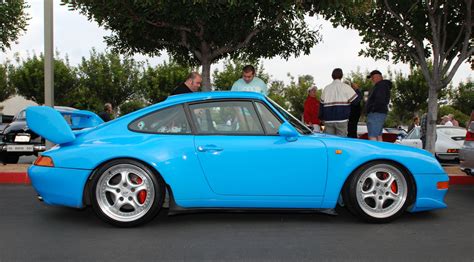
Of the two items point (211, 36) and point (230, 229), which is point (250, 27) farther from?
point (230, 229)

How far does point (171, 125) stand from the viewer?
5199 mm

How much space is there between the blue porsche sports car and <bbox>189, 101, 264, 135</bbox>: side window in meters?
0.01

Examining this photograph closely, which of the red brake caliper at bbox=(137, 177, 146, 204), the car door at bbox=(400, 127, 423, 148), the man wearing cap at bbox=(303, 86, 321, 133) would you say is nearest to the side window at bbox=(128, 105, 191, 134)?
the red brake caliper at bbox=(137, 177, 146, 204)

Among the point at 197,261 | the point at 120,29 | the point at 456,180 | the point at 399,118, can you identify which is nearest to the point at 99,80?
the point at 399,118

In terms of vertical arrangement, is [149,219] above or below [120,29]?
below

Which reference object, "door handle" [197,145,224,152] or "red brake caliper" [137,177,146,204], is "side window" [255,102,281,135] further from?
"red brake caliper" [137,177,146,204]

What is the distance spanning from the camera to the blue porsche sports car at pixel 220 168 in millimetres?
4973

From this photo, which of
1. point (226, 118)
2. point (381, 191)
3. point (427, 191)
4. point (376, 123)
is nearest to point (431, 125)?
point (376, 123)

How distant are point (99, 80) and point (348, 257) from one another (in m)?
42.1

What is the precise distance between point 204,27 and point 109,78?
34.3m

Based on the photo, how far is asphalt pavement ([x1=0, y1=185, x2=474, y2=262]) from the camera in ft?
13.4

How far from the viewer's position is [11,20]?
53.3ft

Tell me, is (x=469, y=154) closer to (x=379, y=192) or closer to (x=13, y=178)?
(x=379, y=192)

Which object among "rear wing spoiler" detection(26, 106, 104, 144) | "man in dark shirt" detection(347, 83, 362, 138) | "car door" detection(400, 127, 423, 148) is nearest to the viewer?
"rear wing spoiler" detection(26, 106, 104, 144)
